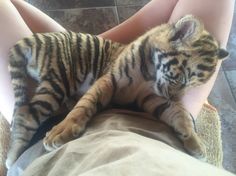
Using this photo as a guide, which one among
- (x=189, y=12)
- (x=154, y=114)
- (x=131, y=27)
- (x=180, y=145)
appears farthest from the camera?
(x=131, y=27)

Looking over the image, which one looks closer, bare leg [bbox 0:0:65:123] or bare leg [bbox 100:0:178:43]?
bare leg [bbox 0:0:65:123]

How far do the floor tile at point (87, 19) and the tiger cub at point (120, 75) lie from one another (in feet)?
2.43

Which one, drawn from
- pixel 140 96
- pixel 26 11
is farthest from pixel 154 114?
pixel 26 11

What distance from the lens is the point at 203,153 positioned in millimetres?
824

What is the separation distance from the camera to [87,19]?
5.80 feet

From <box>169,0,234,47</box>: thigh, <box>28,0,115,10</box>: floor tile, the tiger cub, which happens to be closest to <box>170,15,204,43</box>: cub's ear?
the tiger cub

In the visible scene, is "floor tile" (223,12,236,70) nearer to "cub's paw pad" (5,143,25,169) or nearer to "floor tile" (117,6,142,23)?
"floor tile" (117,6,142,23)

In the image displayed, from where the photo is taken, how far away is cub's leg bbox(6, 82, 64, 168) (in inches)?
33.9

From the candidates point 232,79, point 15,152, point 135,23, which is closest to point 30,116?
point 15,152

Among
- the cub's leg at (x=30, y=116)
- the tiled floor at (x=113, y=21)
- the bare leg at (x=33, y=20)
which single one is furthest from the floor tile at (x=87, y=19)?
the cub's leg at (x=30, y=116)

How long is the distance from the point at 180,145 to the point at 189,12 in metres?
0.40

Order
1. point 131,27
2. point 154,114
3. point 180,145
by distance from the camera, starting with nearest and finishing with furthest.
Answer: point 180,145
point 154,114
point 131,27

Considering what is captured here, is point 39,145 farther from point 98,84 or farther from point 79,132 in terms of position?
point 98,84

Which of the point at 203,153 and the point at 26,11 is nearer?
the point at 203,153
